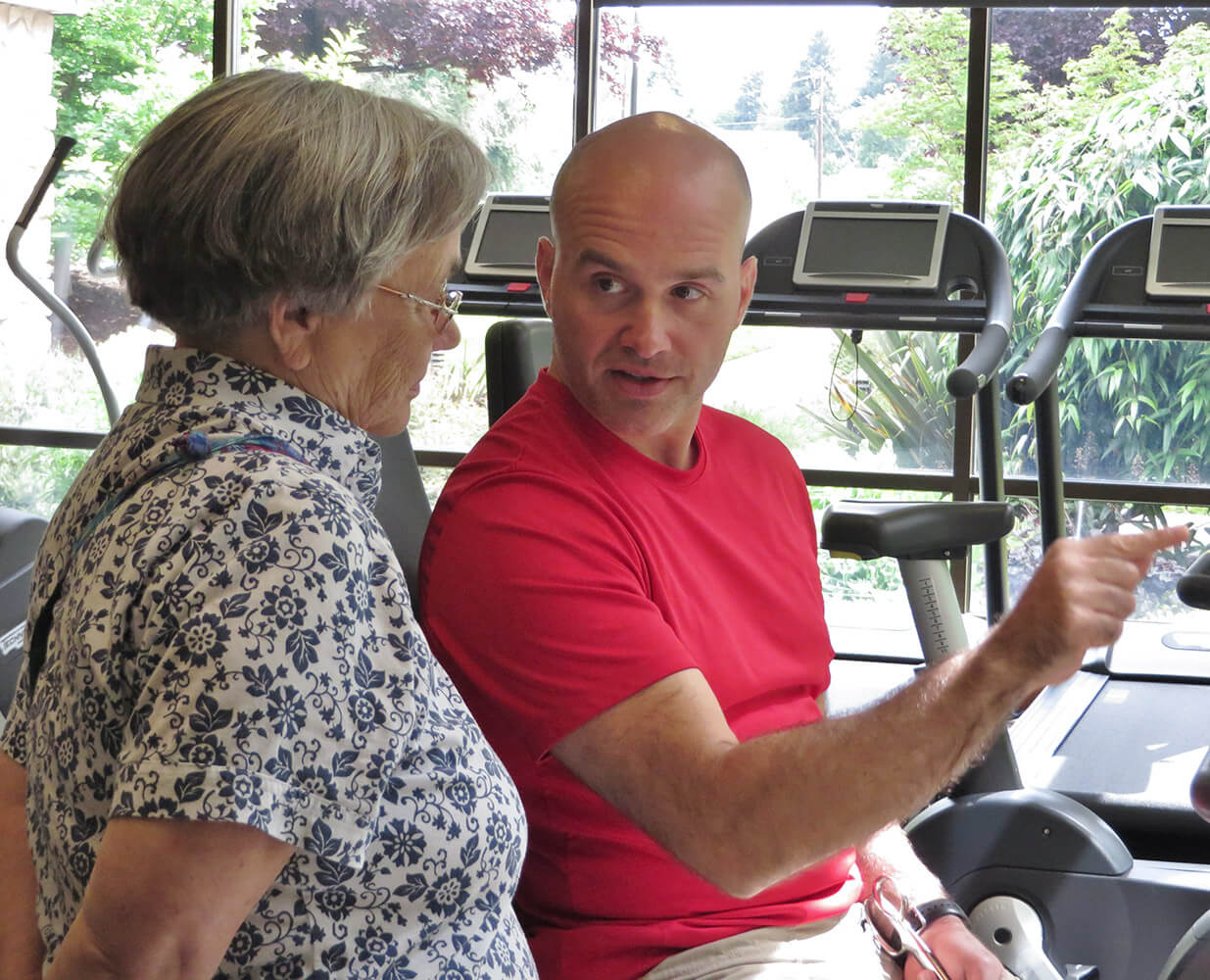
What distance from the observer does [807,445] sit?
5184 mm

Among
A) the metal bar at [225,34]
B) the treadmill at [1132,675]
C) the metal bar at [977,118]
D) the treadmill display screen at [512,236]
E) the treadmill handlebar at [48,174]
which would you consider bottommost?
the treadmill at [1132,675]

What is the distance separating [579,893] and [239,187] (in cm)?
78

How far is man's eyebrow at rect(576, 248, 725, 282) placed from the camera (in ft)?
4.96

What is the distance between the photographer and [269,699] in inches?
34.0

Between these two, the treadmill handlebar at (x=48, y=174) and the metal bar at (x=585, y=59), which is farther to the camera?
the metal bar at (x=585, y=59)

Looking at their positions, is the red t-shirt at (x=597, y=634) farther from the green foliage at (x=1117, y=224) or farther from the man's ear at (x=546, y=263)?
the green foliage at (x=1117, y=224)

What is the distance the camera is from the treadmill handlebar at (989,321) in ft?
9.16

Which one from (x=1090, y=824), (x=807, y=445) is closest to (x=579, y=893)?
(x=1090, y=824)

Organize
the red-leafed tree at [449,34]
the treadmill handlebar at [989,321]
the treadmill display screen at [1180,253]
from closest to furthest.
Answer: the treadmill handlebar at [989,321]
the treadmill display screen at [1180,253]
the red-leafed tree at [449,34]

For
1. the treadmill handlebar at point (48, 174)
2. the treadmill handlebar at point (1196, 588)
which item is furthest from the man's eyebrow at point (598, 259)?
the treadmill handlebar at point (48, 174)

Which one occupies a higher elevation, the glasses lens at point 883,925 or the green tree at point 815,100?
the green tree at point 815,100

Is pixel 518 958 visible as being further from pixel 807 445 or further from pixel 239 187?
pixel 807 445

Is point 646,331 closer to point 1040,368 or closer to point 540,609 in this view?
point 540,609

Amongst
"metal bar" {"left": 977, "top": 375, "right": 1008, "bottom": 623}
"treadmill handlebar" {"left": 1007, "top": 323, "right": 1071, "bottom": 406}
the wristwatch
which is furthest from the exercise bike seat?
"metal bar" {"left": 977, "top": 375, "right": 1008, "bottom": 623}
